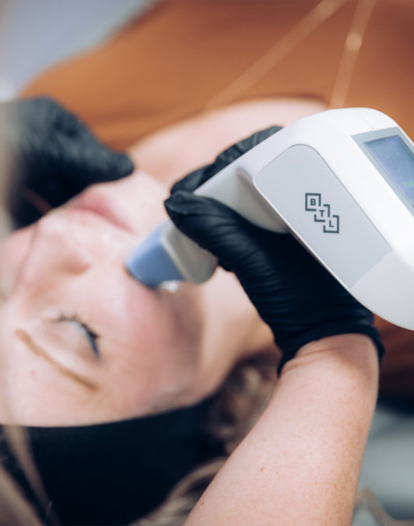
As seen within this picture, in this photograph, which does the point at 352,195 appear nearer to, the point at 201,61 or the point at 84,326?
the point at 84,326

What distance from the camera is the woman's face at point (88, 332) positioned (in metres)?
0.82

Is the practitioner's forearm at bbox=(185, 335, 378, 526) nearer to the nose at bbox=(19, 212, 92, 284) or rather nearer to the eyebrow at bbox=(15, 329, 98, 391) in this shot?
the eyebrow at bbox=(15, 329, 98, 391)

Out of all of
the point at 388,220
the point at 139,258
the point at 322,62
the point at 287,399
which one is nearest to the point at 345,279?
the point at 388,220

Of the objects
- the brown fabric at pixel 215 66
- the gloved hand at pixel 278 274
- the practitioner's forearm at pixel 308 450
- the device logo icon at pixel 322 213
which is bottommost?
the practitioner's forearm at pixel 308 450

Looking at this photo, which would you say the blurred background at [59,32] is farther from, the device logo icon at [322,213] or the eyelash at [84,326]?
the device logo icon at [322,213]

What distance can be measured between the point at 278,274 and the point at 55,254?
433mm

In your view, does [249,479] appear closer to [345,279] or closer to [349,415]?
[349,415]

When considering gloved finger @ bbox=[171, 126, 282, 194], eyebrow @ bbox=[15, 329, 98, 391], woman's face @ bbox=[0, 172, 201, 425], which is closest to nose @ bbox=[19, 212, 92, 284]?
woman's face @ bbox=[0, 172, 201, 425]

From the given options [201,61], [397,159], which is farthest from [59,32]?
[397,159]

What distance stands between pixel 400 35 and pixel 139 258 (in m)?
0.72

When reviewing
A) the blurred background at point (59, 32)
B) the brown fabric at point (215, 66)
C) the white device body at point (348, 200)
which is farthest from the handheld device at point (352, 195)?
the blurred background at point (59, 32)

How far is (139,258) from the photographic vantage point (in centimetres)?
84

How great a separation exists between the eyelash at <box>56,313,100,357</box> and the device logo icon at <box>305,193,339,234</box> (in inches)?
18.5

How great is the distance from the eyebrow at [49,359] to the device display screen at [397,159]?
581mm
